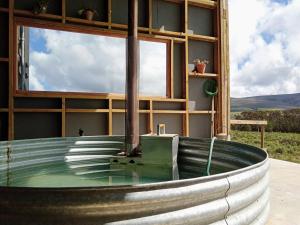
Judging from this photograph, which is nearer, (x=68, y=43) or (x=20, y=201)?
(x=20, y=201)

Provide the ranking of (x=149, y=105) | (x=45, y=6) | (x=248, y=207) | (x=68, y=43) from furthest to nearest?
(x=149, y=105) → (x=68, y=43) → (x=45, y=6) → (x=248, y=207)

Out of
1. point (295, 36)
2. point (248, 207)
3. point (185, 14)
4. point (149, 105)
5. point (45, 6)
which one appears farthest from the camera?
point (295, 36)

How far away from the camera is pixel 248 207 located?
2.22 metres

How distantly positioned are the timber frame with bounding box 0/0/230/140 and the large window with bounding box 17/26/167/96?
0.56ft

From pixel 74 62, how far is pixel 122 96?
1160mm

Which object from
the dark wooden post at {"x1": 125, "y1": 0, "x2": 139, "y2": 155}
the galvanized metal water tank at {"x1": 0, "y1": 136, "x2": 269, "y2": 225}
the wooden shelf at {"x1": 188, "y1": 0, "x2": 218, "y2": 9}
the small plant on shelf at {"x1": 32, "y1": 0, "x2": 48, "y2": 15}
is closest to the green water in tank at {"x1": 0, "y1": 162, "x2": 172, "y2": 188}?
the dark wooden post at {"x1": 125, "y1": 0, "x2": 139, "y2": 155}

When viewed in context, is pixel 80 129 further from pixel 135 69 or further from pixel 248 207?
pixel 248 207

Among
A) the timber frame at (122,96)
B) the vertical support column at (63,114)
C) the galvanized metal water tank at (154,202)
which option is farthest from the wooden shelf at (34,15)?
the galvanized metal water tank at (154,202)

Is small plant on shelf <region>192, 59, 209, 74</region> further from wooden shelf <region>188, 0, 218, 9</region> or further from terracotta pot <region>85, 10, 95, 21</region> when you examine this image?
terracotta pot <region>85, 10, 95, 21</region>

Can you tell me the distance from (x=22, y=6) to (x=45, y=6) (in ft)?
1.36

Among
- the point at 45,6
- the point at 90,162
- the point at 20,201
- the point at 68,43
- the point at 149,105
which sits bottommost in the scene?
the point at 90,162

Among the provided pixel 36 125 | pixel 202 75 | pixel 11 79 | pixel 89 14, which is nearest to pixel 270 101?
pixel 202 75

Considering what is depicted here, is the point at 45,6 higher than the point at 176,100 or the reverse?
higher

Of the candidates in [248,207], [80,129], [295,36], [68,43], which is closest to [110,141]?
[80,129]
